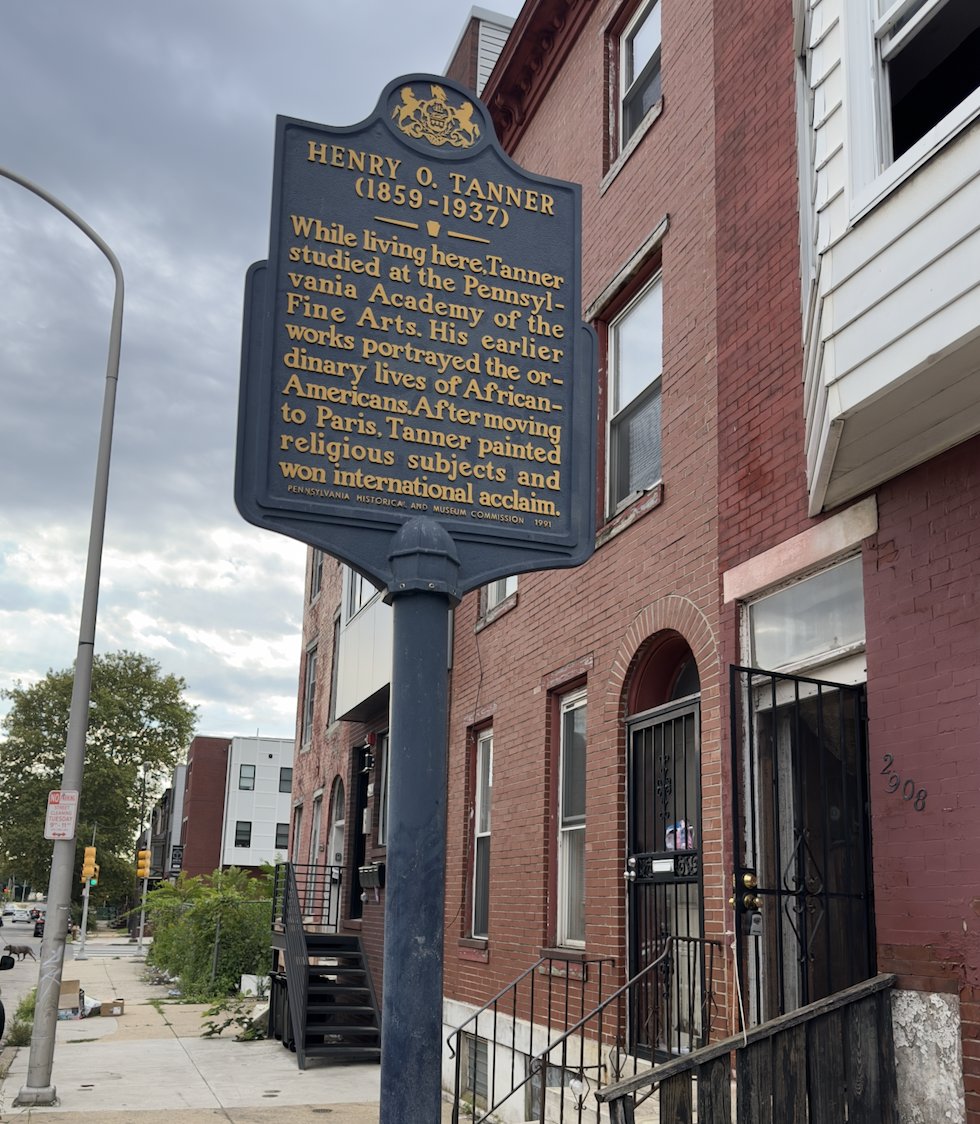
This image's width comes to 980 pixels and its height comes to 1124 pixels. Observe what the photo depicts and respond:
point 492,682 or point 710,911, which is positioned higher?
point 492,682

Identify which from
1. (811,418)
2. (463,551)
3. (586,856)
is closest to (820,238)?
(811,418)

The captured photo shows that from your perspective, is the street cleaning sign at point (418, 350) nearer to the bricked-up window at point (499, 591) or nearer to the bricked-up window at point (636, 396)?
the bricked-up window at point (636, 396)

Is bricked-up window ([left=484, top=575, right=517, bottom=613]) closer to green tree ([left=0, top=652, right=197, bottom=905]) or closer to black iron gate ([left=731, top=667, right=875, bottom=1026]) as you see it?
black iron gate ([left=731, top=667, right=875, bottom=1026])

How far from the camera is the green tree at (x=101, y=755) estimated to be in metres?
57.1

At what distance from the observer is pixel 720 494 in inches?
320

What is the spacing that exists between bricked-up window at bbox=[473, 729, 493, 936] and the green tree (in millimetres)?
47012

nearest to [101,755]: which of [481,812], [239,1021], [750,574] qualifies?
[239,1021]

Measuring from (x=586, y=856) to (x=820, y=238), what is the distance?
553 centimetres

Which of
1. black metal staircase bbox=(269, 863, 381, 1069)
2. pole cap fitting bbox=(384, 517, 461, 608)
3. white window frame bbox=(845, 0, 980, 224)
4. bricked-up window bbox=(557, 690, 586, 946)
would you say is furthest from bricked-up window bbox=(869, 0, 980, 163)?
black metal staircase bbox=(269, 863, 381, 1069)

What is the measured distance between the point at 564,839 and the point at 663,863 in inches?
85.2

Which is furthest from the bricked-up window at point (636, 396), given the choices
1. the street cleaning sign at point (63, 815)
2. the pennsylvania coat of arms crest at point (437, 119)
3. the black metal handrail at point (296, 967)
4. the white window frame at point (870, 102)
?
the black metal handrail at point (296, 967)

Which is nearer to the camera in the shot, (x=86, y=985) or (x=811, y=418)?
(x=811, y=418)

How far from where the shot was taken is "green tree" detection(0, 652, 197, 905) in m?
57.1

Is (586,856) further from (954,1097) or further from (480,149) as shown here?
(480,149)
